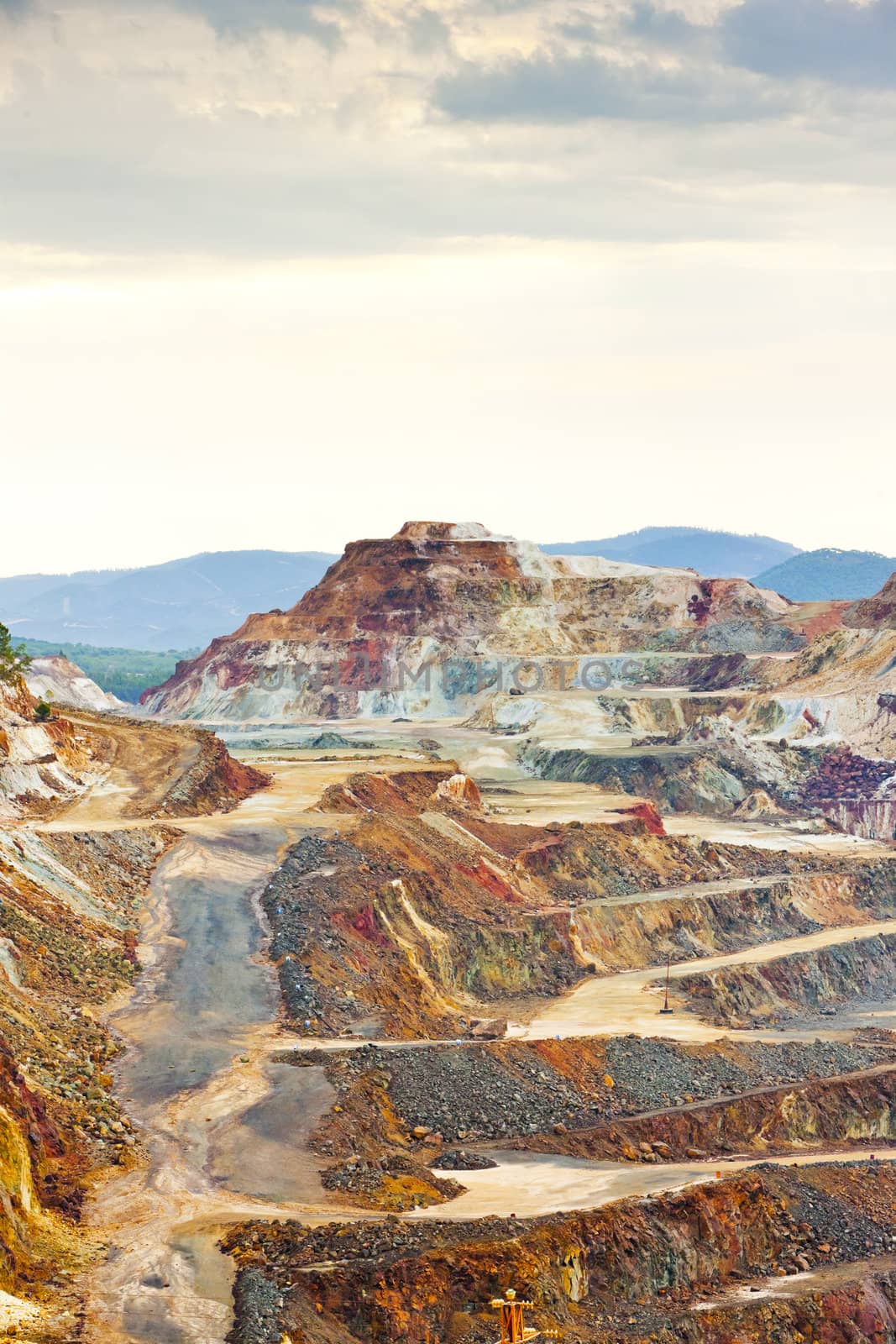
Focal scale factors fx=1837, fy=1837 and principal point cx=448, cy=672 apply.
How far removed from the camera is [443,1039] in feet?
189

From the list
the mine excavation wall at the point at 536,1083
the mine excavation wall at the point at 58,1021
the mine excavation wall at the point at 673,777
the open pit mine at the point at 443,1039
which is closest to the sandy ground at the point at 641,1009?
the open pit mine at the point at 443,1039

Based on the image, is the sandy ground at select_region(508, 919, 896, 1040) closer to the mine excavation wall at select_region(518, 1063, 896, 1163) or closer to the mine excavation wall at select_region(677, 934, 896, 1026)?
the mine excavation wall at select_region(677, 934, 896, 1026)

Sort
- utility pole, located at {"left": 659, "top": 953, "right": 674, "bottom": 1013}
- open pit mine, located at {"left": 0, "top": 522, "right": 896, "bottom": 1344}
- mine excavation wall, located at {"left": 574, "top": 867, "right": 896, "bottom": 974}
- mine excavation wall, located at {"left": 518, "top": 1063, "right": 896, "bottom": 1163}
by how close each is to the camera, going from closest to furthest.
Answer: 1. open pit mine, located at {"left": 0, "top": 522, "right": 896, "bottom": 1344}
2. mine excavation wall, located at {"left": 518, "top": 1063, "right": 896, "bottom": 1163}
3. utility pole, located at {"left": 659, "top": 953, "right": 674, "bottom": 1013}
4. mine excavation wall, located at {"left": 574, "top": 867, "right": 896, "bottom": 974}

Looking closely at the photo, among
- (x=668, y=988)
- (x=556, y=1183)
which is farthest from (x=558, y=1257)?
(x=668, y=988)

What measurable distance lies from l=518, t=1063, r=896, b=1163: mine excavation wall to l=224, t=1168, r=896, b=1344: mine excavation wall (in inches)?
229

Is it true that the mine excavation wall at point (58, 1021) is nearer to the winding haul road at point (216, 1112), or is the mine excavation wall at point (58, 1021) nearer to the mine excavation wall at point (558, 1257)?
the winding haul road at point (216, 1112)

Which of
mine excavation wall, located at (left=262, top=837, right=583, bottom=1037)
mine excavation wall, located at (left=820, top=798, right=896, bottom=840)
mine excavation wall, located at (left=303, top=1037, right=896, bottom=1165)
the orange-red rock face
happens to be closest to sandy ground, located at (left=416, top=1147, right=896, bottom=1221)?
mine excavation wall, located at (left=303, top=1037, right=896, bottom=1165)

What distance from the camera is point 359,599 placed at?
186m

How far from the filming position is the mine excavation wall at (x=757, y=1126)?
49.2m

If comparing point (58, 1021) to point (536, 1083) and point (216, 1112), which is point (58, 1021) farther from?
point (536, 1083)

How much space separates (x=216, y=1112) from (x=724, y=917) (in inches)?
1804

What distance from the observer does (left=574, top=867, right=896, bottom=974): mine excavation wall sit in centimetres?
7994

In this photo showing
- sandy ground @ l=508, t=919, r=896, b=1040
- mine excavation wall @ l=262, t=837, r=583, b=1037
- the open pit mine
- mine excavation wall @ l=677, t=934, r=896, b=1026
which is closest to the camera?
the open pit mine

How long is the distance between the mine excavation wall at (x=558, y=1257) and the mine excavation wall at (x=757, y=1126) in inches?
229
